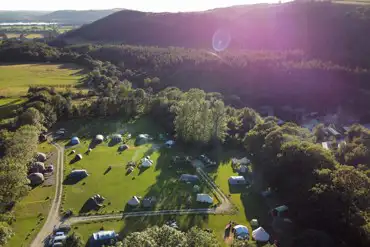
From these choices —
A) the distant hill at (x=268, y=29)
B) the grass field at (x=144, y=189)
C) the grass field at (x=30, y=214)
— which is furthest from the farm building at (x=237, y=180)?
the distant hill at (x=268, y=29)

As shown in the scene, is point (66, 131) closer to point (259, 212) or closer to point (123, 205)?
point (123, 205)

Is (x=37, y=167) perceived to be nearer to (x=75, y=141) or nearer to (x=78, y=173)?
(x=78, y=173)

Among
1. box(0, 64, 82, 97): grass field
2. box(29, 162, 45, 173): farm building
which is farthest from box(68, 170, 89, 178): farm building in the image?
box(0, 64, 82, 97): grass field

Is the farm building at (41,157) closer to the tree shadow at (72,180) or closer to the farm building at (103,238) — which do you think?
the tree shadow at (72,180)

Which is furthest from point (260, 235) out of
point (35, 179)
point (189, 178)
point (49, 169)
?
point (49, 169)

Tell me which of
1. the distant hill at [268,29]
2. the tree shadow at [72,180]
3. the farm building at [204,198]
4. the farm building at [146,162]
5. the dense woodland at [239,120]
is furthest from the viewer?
the distant hill at [268,29]
